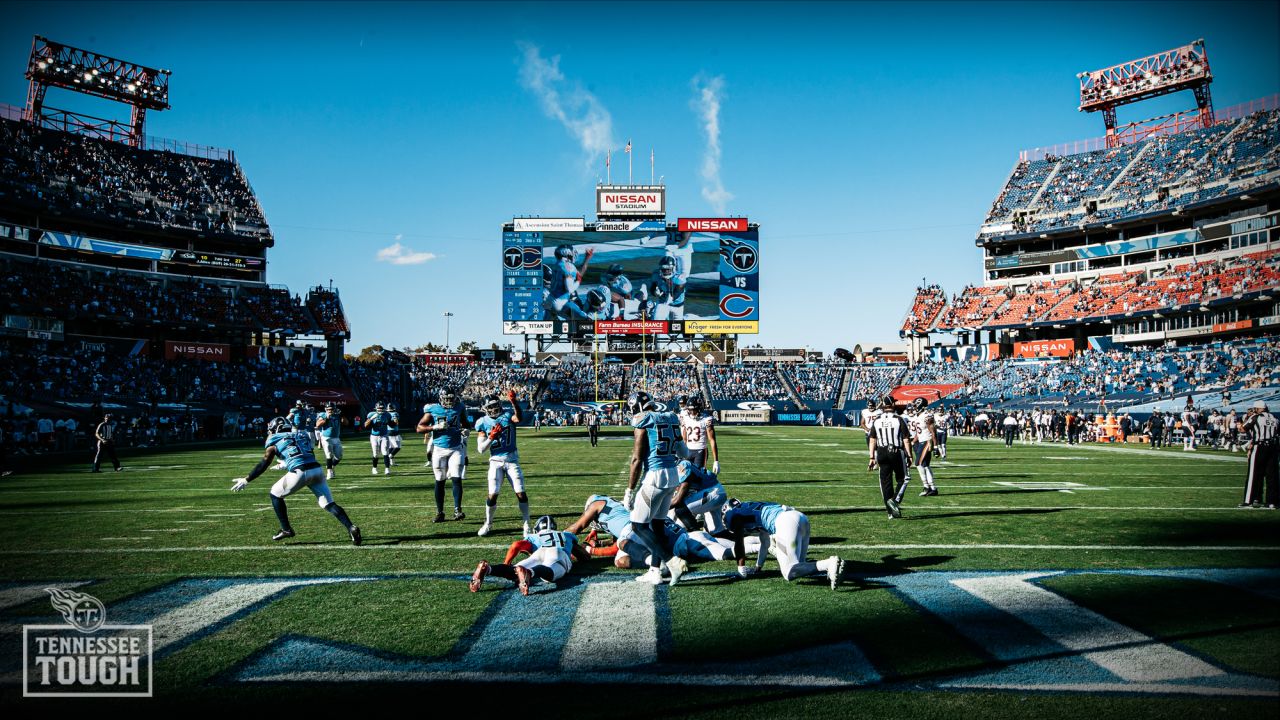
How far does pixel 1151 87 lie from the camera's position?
212 ft

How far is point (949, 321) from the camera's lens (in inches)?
2613

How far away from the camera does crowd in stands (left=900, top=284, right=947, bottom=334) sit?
69.0 m

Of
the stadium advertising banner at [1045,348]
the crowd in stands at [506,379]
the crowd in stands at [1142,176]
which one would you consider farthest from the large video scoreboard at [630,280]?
the crowd in stands at [1142,176]

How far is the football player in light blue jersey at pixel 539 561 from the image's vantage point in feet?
23.9

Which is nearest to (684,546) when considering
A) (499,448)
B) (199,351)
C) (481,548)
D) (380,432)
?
(481,548)

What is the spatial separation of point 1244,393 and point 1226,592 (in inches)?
1381

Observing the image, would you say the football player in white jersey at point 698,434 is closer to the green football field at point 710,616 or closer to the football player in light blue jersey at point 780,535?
the green football field at point 710,616

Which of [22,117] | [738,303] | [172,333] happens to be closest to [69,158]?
[22,117]

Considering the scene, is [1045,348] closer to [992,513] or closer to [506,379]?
[506,379]

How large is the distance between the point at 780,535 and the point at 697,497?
1.60m

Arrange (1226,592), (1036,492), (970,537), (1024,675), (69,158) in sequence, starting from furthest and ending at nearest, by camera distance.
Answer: (69,158)
(1036,492)
(970,537)
(1226,592)
(1024,675)

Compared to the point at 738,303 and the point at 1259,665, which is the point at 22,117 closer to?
the point at 738,303

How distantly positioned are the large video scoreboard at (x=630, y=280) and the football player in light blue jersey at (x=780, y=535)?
4678cm

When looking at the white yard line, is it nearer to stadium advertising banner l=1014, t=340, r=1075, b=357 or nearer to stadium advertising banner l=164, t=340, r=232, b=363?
stadium advertising banner l=164, t=340, r=232, b=363
